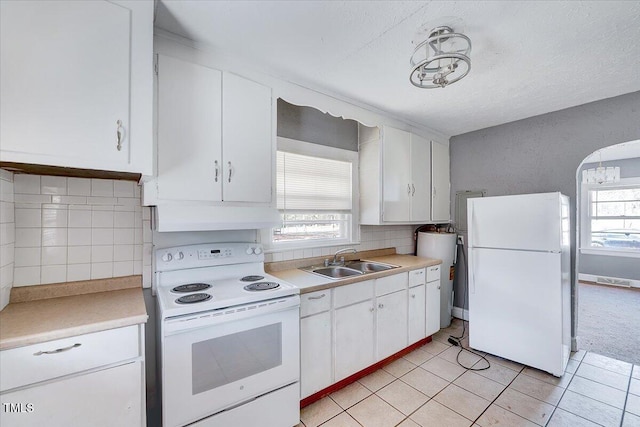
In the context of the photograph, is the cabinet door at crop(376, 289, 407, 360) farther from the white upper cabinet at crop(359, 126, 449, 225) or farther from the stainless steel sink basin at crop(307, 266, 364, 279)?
the white upper cabinet at crop(359, 126, 449, 225)

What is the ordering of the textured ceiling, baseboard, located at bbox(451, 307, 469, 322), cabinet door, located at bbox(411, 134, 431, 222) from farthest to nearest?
baseboard, located at bbox(451, 307, 469, 322) → cabinet door, located at bbox(411, 134, 431, 222) → the textured ceiling

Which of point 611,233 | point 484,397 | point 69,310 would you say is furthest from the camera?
point 611,233

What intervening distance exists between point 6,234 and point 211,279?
41.8 inches

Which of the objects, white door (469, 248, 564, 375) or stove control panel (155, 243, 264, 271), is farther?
white door (469, 248, 564, 375)

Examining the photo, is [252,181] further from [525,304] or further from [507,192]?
[507,192]

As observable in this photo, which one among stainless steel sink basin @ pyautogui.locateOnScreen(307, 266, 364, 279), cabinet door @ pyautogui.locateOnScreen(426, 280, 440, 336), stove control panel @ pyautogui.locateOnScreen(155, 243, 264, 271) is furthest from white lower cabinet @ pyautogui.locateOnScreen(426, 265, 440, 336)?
stove control panel @ pyautogui.locateOnScreen(155, 243, 264, 271)

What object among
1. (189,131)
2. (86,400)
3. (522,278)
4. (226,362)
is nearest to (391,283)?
(522,278)

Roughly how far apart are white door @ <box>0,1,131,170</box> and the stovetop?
2.46ft

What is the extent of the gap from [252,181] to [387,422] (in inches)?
74.0

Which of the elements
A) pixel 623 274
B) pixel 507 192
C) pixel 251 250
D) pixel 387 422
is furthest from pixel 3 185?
pixel 623 274

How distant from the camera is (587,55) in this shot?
1.87 meters

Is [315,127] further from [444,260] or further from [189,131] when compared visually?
[444,260]

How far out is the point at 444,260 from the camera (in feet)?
10.9

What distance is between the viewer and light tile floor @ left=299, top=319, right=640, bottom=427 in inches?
74.5
